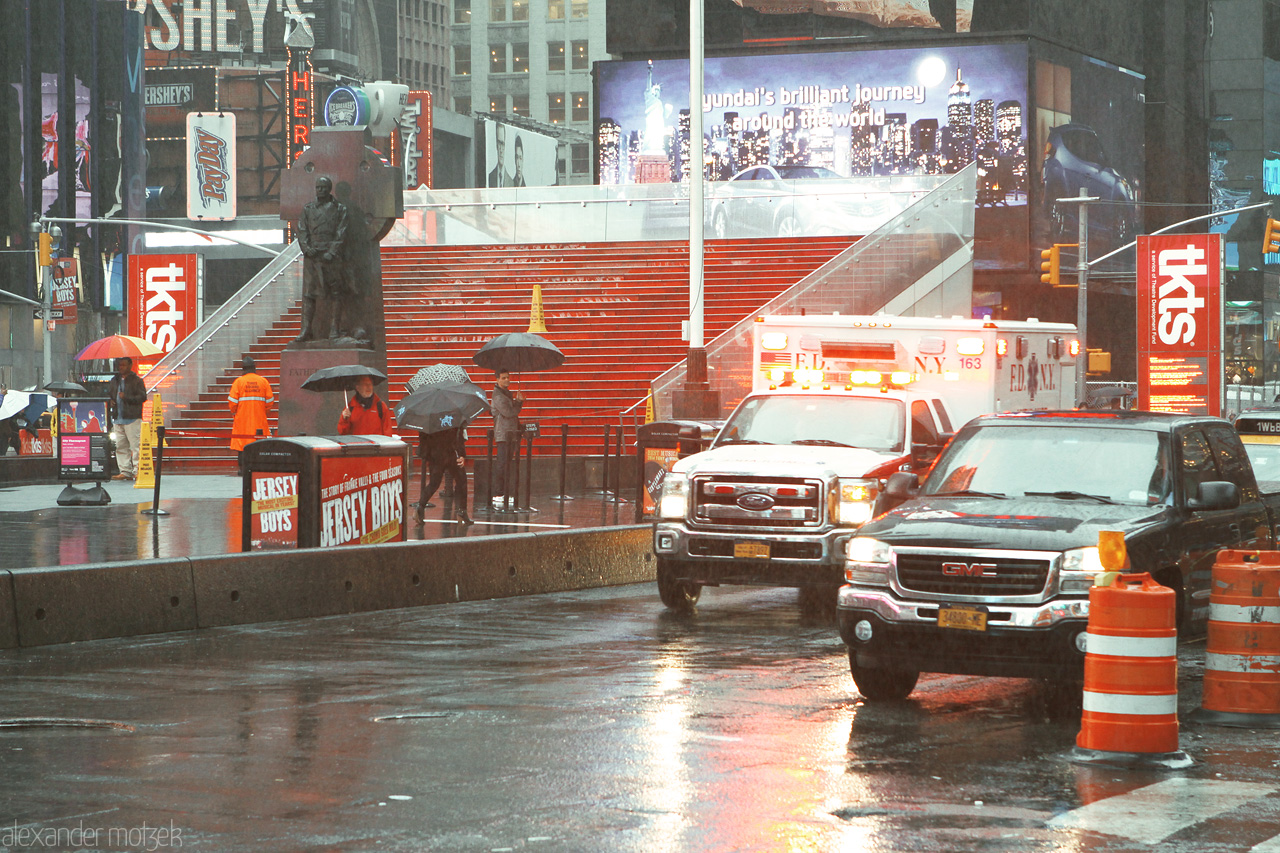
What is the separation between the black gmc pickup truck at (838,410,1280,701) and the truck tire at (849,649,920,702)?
0.03 ft

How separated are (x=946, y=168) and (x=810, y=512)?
5648cm

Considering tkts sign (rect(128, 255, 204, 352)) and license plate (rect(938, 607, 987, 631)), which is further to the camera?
tkts sign (rect(128, 255, 204, 352))

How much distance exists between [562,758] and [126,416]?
2100 cm

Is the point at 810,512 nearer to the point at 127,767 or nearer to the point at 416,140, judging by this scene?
the point at 127,767

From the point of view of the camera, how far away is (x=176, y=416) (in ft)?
109

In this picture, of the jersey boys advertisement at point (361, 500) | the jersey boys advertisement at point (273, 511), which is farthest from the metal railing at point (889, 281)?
the jersey boys advertisement at point (273, 511)

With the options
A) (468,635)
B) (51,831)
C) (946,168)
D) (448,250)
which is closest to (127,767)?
(51,831)

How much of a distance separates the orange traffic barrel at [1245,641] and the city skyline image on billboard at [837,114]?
6024 cm

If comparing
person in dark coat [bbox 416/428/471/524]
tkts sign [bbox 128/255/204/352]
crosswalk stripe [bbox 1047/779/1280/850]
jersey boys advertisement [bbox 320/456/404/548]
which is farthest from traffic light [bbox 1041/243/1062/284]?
crosswalk stripe [bbox 1047/779/1280/850]

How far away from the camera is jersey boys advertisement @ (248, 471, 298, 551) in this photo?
14867 mm

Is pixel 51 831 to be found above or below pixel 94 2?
below

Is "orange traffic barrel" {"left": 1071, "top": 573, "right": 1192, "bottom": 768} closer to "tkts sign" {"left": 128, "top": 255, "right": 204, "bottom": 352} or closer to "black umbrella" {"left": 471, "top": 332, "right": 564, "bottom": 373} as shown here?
"black umbrella" {"left": 471, "top": 332, "right": 564, "bottom": 373}

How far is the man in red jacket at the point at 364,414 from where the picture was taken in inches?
772

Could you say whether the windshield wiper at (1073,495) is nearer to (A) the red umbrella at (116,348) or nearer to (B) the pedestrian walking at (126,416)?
(B) the pedestrian walking at (126,416)
